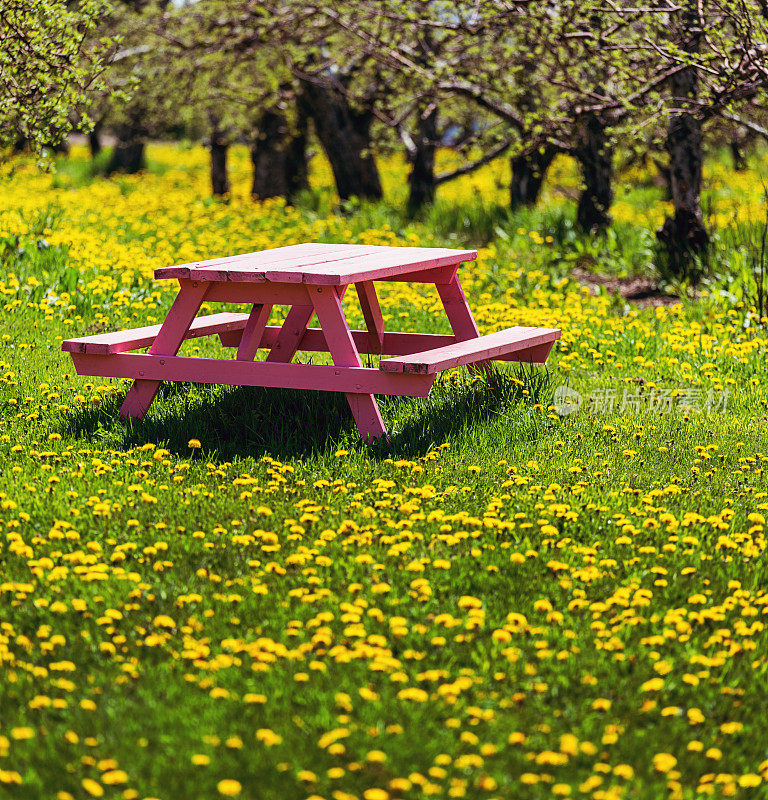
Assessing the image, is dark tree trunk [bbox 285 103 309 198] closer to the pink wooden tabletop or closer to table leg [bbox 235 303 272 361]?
the pink wooden tabletop

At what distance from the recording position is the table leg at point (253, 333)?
18.0 ft

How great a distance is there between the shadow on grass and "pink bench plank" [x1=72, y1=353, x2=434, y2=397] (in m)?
0.23

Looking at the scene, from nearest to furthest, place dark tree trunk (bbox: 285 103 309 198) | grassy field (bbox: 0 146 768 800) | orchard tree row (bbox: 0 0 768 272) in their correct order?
grassy field (bbox: 0 146 768 800), orchard tree row (bbox: 0 0 768 272), dark tree trunk (bbox: 285 103 309 198)

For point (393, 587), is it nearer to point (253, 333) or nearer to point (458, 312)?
point (253, 333)

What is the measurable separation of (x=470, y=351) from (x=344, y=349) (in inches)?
26.2

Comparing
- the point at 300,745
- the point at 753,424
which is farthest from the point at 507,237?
the point at 300,745

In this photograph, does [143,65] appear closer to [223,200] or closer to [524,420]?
[223,200]

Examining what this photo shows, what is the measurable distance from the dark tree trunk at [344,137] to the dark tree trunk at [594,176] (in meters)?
3.89

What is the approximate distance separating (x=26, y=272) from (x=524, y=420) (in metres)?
4.81

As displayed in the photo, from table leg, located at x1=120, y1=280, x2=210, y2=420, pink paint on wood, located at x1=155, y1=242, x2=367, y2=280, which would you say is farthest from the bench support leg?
table leg, located at x1=120, y1=280, x2=210, y2=420

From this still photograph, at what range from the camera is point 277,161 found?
1705 centimetres

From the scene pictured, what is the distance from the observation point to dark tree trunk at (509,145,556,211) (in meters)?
12.7

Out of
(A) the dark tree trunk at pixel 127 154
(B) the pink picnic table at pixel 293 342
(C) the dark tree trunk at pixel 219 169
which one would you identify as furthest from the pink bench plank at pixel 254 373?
(A) the dark tree trunk at pixel 127 154

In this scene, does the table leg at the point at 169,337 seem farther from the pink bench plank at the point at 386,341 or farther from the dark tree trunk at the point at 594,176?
the dark tree trunk at the point at 594,176
